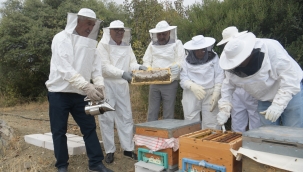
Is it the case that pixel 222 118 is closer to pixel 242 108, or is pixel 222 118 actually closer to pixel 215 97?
pixel 215 97

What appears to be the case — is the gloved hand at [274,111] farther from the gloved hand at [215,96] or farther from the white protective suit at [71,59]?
the white protective suit at [71,59]

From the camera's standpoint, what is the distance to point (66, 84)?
3406mm

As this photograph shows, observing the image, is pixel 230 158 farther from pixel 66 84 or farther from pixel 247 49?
pixel 66 84

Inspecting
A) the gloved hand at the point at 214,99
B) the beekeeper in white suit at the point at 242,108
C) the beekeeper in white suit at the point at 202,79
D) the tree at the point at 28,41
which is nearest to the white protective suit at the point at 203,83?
the beekeeper in white suit at the point at 202,79

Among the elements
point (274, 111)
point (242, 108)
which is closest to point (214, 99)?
point (242, 108)

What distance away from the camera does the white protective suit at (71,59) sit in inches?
129

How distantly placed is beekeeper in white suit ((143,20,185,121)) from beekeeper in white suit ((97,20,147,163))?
1.21ft

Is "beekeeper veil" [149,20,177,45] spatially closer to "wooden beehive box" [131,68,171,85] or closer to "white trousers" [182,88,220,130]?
"wooden beehive box" [131,68,171,85]

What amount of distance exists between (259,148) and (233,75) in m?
1.06

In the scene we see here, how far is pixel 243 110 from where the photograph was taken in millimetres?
4445

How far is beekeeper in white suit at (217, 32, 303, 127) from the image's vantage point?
110 inches

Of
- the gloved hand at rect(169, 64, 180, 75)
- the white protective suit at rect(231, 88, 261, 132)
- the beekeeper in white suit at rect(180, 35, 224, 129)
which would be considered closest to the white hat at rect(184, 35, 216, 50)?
the beekeeper in white suit at rect(180, 35, 224, 129)

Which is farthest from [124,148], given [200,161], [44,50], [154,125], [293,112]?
[44,50]

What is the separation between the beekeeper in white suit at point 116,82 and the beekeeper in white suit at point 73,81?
47 cm
